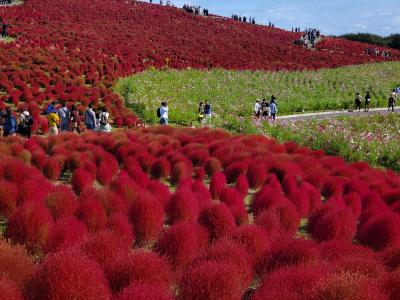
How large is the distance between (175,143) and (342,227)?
5.62 metres

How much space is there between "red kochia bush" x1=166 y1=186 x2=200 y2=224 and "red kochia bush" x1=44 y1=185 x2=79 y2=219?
1.39m

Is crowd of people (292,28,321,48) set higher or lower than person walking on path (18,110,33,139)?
higher

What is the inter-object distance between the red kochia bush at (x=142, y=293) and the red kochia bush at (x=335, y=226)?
354 centimetres

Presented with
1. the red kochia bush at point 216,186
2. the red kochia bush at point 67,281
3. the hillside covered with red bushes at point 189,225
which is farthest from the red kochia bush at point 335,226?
the red kochia bush at point 67,281

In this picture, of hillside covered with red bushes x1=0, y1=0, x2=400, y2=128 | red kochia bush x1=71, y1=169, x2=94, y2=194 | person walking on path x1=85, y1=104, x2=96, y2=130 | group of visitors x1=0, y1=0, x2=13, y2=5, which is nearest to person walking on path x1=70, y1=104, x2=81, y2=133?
person walking on path x1=85, y1=104, x2=96, y2=130

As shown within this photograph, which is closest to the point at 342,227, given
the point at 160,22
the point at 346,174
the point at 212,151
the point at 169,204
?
the point at 169,204

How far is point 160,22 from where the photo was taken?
167 feet

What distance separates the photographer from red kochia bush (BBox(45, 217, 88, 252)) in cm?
510

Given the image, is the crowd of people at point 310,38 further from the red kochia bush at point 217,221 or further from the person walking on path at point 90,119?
the red kochia bush at point 217,221

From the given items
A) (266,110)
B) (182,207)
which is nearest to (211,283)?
(182,207)

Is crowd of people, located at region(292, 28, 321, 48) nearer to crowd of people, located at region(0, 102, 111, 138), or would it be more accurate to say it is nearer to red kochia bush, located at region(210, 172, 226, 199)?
crowd of people, located at region(0, 102, 111, 138)

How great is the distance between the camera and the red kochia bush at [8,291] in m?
3.66

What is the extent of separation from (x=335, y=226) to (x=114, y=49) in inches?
1149

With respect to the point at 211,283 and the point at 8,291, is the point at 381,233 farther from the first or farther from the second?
the point at 8,291
